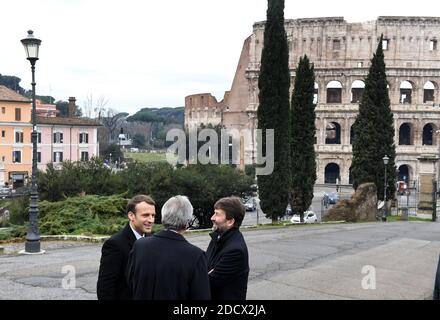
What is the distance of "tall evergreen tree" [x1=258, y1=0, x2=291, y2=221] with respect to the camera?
25906 millimetres

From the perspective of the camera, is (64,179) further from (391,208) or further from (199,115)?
(199,115)

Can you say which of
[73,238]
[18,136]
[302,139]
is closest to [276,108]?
[302,139]

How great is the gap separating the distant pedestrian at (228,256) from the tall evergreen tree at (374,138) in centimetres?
3133

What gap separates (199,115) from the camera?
86250 mm

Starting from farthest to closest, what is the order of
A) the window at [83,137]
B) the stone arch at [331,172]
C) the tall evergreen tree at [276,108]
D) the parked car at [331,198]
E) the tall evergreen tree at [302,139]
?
the stone arch at [331,172] → the window at [83,137] → the parked car at [331,198] → the tall evergreen tree at [302,139] → the tall evergreen tree at [276,108]

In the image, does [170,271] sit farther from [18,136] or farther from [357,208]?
[18,136]

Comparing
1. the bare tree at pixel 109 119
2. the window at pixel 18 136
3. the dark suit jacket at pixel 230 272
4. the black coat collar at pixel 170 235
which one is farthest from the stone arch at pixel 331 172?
the black coat collar at pixel 170 235

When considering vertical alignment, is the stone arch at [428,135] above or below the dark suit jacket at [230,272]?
above

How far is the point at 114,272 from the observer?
472 cm

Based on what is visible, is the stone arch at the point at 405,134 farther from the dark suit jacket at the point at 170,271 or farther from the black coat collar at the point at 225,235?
the dark suit jacket at the point at 170,271

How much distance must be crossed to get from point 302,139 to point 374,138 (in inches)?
283

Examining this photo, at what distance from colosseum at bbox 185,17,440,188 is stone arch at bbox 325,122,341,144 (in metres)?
0.82

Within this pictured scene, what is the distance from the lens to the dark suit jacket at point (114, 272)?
15.5 feet
